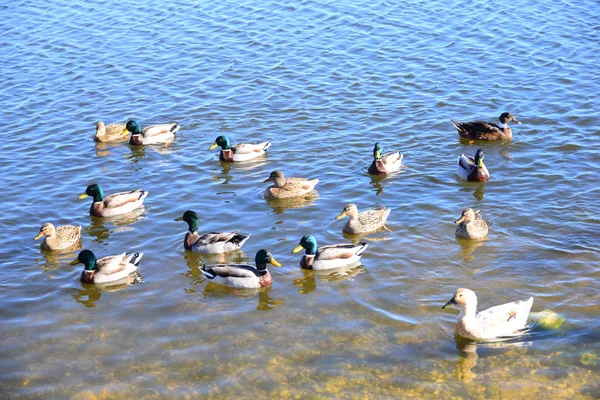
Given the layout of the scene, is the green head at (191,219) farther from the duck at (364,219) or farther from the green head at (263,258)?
the duck at (364,219)

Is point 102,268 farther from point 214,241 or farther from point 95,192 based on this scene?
point 95,192

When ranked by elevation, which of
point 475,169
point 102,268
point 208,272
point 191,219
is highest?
point 475,169

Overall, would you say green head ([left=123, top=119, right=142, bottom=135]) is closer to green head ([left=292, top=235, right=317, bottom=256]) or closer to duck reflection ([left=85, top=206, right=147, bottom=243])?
duck reflection ([left=85, top=206, right=147, bottom=243])

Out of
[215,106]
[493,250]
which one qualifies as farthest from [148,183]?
[493,250]

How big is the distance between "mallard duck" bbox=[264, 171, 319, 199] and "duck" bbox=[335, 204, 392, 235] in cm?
139

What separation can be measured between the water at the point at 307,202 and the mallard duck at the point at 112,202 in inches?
8.6

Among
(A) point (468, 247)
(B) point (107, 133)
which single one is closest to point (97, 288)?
(A) point (468, 247)

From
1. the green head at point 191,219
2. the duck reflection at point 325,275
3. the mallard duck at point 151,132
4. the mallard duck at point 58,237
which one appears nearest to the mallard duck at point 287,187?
the green head at point 191,219

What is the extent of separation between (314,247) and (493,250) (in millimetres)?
2915

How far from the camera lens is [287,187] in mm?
16547

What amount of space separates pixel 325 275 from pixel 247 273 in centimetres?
128

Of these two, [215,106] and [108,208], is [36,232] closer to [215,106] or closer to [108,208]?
[108,208]

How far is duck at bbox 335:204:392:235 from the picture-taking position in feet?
49.9

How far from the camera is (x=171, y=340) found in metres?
12.2
